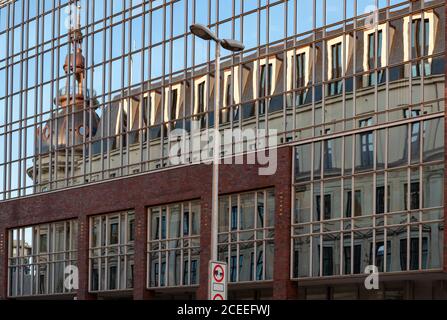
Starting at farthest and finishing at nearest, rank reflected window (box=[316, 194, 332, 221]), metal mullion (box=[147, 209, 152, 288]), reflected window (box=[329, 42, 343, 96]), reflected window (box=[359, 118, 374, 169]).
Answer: metal mullion (box=[147, 209, 152, 288]) < reflected window (box=[329, 42, 343, 96]) < reflected window (box=[316, 194, 332, 221]) < reflected window (box=[359, 118, 374, 169])

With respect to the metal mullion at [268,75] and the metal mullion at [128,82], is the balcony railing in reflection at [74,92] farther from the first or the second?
the metal mullion at [268,75]

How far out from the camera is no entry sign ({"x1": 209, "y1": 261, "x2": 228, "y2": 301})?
28.4 meters

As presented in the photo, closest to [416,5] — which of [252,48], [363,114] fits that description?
[363,114]

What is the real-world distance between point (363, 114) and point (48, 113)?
2013cm

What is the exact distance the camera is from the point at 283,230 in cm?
4256

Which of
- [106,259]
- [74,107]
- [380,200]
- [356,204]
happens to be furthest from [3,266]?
[380,200]

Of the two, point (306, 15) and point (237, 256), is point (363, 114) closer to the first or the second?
point (306, 15)

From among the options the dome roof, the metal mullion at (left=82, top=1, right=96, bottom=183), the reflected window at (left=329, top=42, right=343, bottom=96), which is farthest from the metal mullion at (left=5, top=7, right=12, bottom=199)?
the reflected window at (left=329, top=42, right=343, bottom=96)

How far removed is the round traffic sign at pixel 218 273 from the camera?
28.5 metres

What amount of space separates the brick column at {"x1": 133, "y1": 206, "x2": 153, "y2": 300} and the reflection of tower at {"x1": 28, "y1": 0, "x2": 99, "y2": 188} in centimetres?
536

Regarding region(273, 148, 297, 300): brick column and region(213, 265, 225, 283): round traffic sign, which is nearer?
region(213, 265, 225, 283): round traffic sign

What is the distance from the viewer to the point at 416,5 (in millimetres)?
38969

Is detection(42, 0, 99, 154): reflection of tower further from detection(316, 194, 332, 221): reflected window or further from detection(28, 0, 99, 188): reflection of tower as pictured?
detection(316, 194, 332, 221): reflected window
